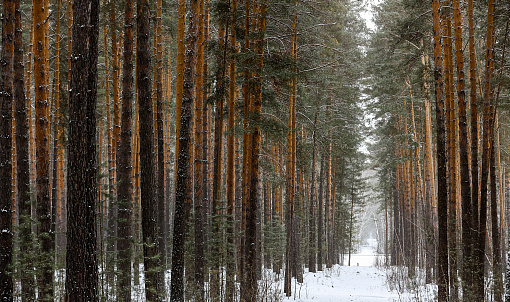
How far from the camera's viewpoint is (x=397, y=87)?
17.2m

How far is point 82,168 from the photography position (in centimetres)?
470

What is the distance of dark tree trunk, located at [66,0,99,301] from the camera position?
469cm

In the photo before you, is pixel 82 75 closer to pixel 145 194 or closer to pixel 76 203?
pixel 76 203

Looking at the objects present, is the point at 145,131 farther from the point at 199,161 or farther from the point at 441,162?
the point at 441,162

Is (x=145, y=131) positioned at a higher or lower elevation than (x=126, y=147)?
higher

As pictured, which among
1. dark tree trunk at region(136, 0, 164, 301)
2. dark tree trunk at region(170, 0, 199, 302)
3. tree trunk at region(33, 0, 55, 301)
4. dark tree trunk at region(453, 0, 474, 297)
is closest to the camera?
dark tree trunk at region(136, 0, 164, 301)

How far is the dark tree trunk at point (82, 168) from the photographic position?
4.69 m

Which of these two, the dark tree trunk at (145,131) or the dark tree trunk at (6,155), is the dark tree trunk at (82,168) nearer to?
the dark tree trunk at (145,131)

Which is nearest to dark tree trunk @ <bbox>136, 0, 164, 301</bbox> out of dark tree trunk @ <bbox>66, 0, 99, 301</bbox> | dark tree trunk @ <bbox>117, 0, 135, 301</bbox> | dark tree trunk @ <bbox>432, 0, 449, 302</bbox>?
dark tree trunk @ <bbox>117, 0, 135, 301</bbox>

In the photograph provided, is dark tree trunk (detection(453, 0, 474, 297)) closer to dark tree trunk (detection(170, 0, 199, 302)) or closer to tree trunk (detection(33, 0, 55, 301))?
dark tree trunk (detection(170, 0, 199, 302))

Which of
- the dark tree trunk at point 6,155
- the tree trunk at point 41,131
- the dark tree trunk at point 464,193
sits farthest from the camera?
the dark tree trunk at point 464,193

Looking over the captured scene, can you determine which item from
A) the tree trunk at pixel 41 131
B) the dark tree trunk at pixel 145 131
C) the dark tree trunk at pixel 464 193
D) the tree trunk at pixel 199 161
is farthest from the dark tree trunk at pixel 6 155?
the dark tree trunk at pixel 464 193

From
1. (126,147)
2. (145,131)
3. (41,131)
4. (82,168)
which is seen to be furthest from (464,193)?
(41,131)

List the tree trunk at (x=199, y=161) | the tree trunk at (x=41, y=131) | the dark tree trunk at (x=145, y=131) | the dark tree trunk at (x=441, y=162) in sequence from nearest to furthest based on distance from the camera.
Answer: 1. the dark tree trunk at (x=145, y=131)
2. the tree trunk at (x=41, y=131)
3. the dark tree trunk at (x=441, y=162)
4. the tree trunk at (x=199, y=161)
